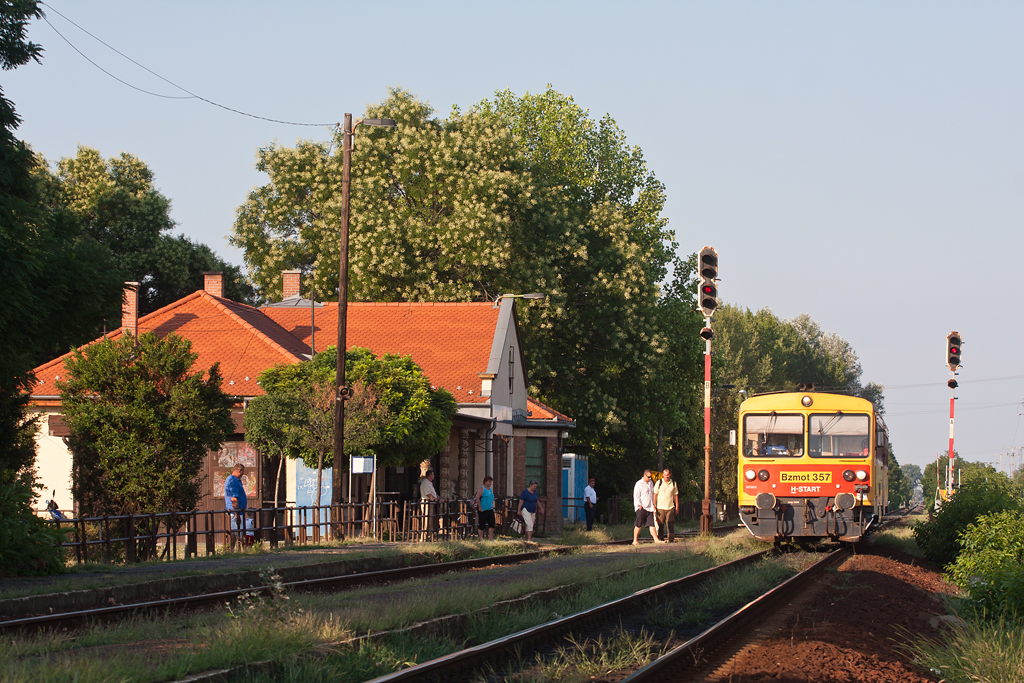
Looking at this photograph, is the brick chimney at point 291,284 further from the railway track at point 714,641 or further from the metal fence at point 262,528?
the railway track at point 714,641

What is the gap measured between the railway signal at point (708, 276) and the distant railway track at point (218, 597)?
22.6 feet

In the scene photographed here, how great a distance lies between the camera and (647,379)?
42.7 meters

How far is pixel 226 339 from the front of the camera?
32.3 metres

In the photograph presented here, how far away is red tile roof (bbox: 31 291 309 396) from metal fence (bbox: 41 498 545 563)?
460 centimetres

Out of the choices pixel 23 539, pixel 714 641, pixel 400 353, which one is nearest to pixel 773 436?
pixel 714 641

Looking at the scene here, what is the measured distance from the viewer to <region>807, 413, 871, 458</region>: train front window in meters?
22.5

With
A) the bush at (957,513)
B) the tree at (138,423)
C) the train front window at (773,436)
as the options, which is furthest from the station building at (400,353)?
the bush at (957,513)

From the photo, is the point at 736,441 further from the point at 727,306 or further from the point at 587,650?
the point at 727,306

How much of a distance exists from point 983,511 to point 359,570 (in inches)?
485

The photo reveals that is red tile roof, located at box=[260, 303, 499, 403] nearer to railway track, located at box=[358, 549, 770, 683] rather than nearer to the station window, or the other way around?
the station window

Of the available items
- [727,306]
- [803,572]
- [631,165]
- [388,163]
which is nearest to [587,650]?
[803,572]

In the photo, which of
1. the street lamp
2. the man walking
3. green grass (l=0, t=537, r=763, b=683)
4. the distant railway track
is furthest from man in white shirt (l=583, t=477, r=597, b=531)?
green grass (l=0, t=537, r=763, b=683)

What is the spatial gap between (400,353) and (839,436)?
59.9 feet

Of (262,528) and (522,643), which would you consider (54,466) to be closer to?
(262,528)
